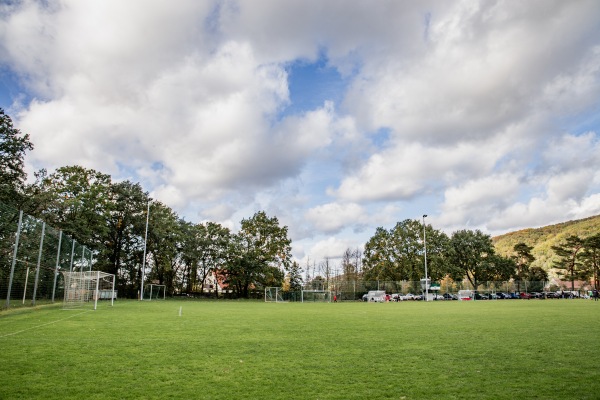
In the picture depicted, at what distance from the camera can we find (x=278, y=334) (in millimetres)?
13242

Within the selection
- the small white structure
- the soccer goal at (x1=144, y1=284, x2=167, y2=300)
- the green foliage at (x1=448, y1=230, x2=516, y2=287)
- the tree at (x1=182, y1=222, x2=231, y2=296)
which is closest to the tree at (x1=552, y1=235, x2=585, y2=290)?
the green foliage at (x1=448, y1=230, x2=516, y2=287)

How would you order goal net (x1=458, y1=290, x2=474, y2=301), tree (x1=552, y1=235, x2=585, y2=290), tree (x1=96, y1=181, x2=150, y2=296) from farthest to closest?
tree (x1=552, y1=235, x2=585, y2=290) < goal net (x1=458, y1=290, x2=474, y2=301) < tree (x1=96, y1=181, x2=150, y2=296)

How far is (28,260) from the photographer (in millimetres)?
21328

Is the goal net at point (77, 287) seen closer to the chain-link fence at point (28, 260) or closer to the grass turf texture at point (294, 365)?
the chain-link fence at point (28, 260)

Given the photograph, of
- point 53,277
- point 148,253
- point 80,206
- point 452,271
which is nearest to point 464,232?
point 452,271

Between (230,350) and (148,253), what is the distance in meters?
55.6

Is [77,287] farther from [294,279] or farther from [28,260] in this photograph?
[294,279]

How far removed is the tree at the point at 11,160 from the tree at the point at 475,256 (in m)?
71.7

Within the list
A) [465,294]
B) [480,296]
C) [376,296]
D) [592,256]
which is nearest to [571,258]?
[592,256]

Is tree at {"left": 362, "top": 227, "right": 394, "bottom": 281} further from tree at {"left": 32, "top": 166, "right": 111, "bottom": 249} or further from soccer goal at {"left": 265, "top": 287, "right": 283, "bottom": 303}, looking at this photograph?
tree at {"left": 32, "top": 166, "right": 111, "bottom": 249}

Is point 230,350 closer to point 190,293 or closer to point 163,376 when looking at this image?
point 163,376

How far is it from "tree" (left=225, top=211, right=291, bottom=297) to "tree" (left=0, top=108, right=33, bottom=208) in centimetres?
3378

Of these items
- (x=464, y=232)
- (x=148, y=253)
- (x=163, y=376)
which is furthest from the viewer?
(x=464, y=232)

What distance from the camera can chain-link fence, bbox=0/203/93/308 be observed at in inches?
746
